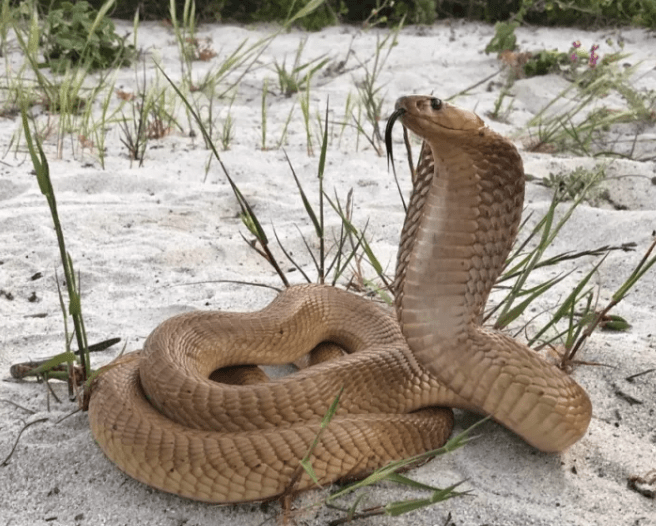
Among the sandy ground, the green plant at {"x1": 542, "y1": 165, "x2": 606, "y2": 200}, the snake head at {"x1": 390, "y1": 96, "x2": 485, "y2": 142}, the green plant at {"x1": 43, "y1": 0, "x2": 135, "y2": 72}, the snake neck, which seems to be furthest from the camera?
the green plant at {"x1": 43, "y1": 0, "x2": 135, "y2": 72}

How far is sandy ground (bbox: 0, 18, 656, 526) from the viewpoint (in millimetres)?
2145

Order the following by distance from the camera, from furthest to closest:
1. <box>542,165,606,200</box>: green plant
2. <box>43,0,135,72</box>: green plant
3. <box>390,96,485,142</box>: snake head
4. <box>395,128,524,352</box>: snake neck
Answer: <box>43,0,135,72</box>: green plant
<box>542,165,606,200</box>: green plant
<box>395,128,524,352</box>: snake neck
<box>390,96,485,142</box>: snake head

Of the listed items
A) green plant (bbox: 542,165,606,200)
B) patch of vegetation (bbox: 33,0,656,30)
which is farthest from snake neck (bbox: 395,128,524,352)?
patch of vegetation (bbox: 33,0,656,30)

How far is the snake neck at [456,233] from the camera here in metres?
1.99

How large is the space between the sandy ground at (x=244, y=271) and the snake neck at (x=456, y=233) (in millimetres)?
465

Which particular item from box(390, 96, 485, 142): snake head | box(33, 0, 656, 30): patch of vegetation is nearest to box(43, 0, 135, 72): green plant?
box(33, 0, 656, 30): patch of vegetation

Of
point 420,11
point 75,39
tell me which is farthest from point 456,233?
point 420,11

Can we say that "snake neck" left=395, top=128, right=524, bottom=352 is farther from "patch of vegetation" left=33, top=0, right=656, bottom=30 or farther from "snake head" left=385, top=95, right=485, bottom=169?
"patch of vegetation" left=33, top=0, right=656, bottom=30

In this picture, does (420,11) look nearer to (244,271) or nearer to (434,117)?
(244,271)

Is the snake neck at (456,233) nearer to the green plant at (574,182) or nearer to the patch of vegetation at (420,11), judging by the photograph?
the green plant at (574,182)

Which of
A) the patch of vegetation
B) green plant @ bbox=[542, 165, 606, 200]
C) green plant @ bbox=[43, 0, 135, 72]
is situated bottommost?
green plant @ bbox=[542, 165, 606, 200]

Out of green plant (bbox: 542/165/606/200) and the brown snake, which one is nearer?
the brown snake

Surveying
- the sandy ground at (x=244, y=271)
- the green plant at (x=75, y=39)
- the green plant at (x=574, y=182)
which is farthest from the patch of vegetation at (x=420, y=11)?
the green plant at (x=574, y=182)

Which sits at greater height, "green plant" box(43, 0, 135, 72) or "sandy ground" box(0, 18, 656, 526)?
"green plant" box(43, 0, 135, 72)
